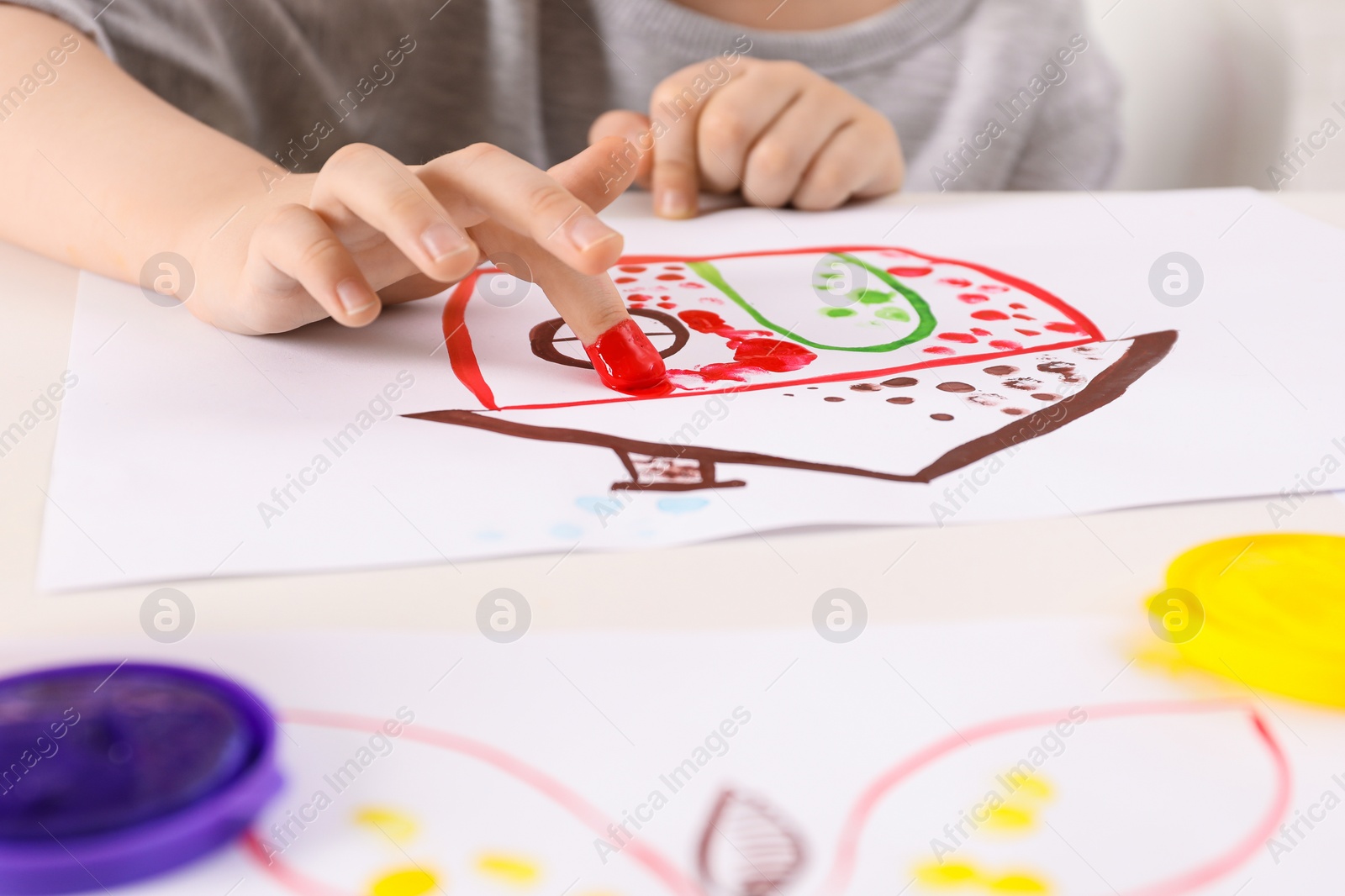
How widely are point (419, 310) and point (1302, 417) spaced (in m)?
0.39

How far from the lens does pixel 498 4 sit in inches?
36.2

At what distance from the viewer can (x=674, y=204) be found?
0.67 meters

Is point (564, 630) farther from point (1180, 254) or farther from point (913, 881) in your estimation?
point (1180, 254)

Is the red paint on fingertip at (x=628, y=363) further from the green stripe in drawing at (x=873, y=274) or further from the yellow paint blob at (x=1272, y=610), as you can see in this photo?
the yellow paint blob at (x=1272, y=610)

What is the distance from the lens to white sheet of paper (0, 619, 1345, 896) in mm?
217

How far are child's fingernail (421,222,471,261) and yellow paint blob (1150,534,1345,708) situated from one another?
270 millimetres

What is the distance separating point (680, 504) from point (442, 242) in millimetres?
145

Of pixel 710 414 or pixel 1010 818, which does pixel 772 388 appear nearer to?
pixel 710 414

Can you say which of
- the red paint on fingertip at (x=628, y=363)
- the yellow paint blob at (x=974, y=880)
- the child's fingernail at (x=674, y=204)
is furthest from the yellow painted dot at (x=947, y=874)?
the child's fingernail at (x=674, y=204)

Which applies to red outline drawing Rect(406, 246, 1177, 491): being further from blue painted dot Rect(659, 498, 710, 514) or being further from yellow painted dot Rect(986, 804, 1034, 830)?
yellow painted dot Rect(986, 804, 1034, 830)

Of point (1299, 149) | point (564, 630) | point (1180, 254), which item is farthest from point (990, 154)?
point (564, 630)

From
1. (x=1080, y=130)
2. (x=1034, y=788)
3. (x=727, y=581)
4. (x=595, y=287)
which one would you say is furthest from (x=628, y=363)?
(x=1080, y=130)

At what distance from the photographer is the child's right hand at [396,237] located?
0.42m

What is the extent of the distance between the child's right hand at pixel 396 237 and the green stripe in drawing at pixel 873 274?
85mm
